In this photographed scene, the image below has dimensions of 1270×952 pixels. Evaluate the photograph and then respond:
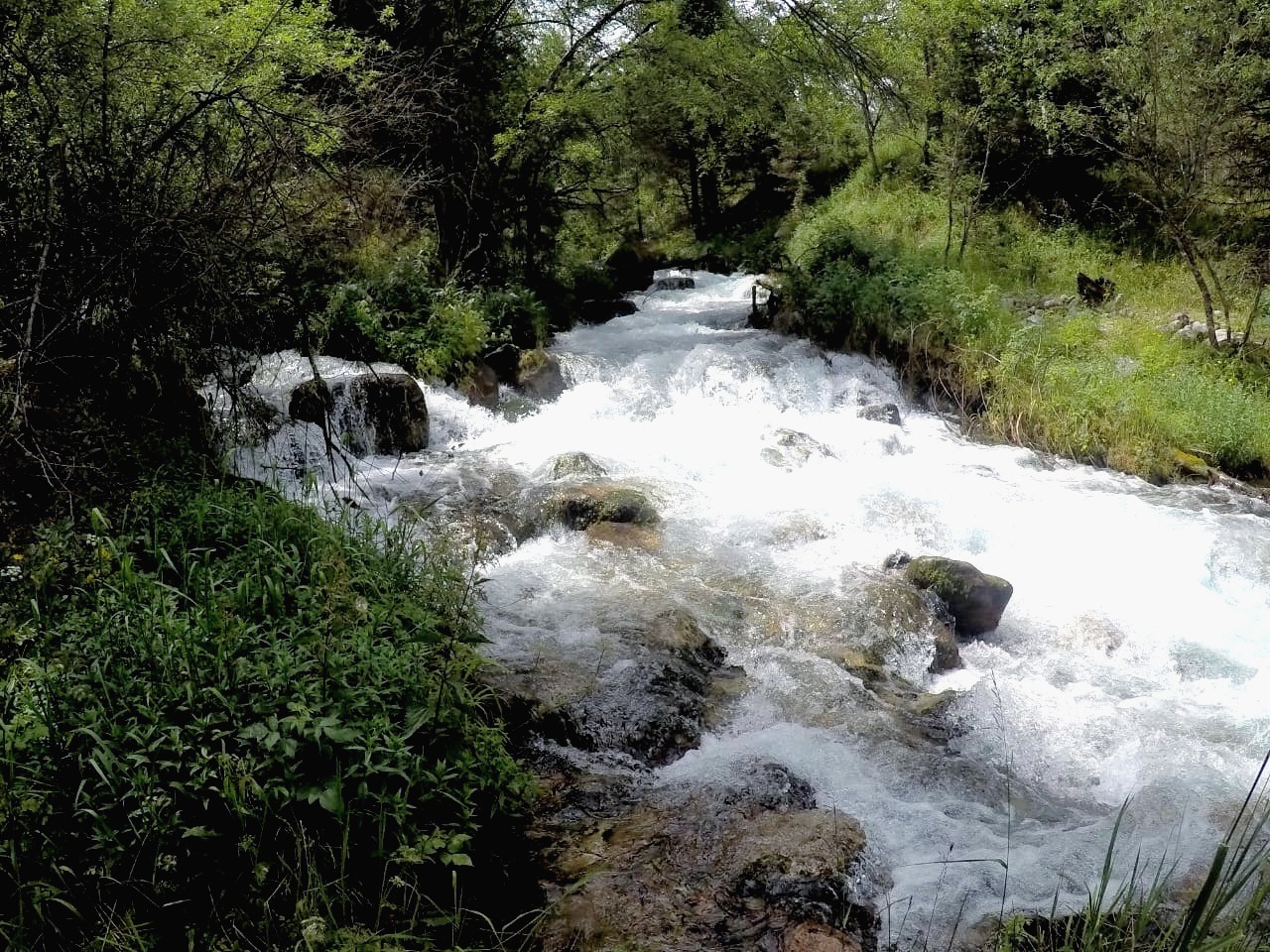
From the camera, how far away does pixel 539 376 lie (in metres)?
12.0

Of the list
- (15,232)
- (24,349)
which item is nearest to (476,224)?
(15,232)

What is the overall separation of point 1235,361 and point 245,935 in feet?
40.3

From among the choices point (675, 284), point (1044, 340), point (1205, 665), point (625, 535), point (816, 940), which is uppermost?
point (675, 284)

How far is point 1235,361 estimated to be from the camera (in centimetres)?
1054

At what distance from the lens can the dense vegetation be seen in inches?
111

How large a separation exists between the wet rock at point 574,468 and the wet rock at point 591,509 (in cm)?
69

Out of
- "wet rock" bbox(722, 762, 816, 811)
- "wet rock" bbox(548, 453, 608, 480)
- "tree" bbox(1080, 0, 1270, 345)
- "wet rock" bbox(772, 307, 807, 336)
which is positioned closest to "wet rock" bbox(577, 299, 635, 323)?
"wet rock" bbox(772, 307, 807, 336)

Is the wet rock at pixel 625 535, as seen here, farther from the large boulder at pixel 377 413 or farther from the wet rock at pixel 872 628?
the large boulder at pixel 377 413

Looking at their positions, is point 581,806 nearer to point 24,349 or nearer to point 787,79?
point 24,349

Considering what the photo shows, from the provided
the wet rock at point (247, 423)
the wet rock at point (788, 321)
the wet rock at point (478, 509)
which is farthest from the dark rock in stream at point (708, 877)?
the wet rock at point (788, 321)

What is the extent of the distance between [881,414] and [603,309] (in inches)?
272

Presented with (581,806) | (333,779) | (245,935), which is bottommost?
(581,806)

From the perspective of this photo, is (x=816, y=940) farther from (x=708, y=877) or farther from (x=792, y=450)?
(x=792, y=450)

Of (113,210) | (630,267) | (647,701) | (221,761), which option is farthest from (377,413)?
(630,267)
